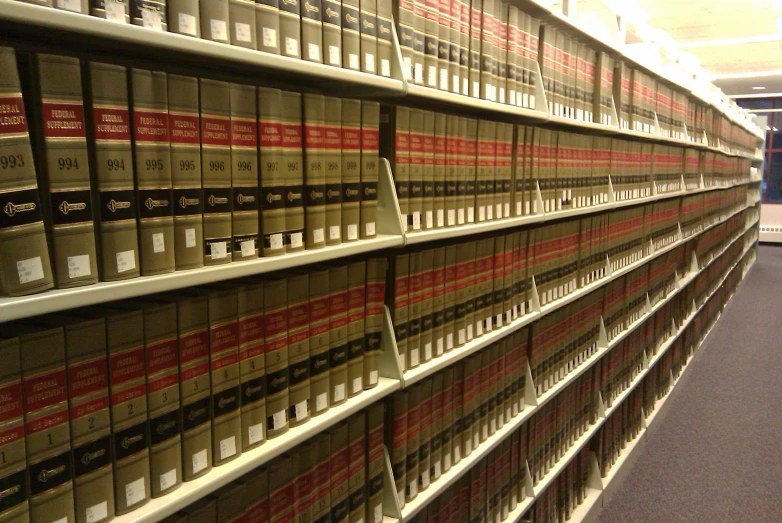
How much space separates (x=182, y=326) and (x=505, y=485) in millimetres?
1512

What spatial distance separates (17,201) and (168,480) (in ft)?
1.61

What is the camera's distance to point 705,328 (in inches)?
214

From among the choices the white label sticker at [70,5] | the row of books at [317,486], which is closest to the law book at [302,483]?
the row of books at [317,486]

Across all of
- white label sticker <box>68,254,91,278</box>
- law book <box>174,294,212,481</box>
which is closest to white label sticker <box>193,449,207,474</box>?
law book <box>174,294,212,481</box>

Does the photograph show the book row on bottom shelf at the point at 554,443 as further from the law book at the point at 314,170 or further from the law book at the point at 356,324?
the law book at the point at 314,170

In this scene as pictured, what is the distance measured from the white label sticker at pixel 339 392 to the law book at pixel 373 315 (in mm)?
84

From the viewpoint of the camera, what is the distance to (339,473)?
1317 mm

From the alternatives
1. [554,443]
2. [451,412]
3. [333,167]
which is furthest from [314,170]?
[554,443]

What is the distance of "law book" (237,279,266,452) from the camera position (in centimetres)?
105

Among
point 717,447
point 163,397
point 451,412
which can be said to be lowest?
point 717,447

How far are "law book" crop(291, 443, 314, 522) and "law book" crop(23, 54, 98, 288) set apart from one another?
0.60m

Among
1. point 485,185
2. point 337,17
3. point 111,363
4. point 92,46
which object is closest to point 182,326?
point 111,363

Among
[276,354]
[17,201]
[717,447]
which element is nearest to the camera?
[17,201]

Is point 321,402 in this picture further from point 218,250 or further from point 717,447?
point 717,447
